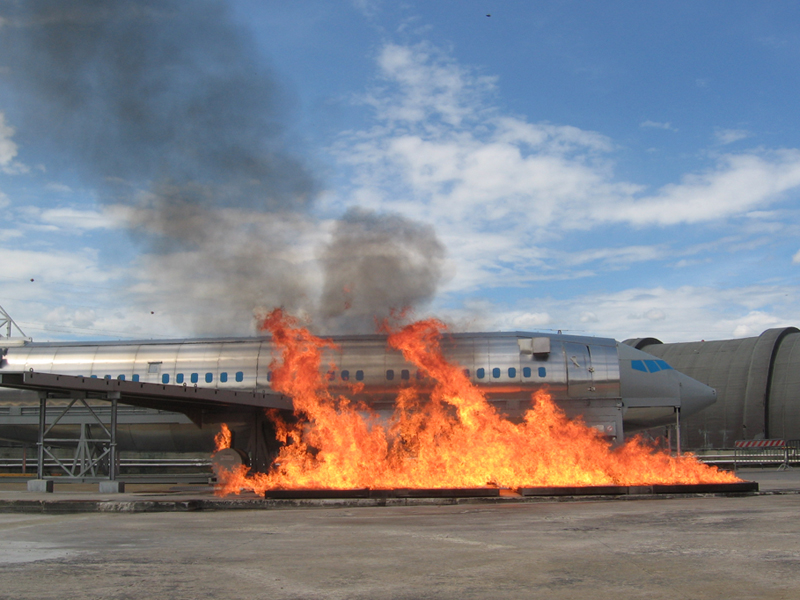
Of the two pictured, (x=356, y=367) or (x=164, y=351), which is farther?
(x=164, y=351)

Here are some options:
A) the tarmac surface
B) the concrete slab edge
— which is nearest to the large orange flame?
the concrete slab edge

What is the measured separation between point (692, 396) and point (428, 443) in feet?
36.1

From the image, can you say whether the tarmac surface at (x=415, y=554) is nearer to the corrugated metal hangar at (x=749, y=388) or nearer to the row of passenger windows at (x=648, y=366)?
the row of passenger windows at (x=648, y=366)

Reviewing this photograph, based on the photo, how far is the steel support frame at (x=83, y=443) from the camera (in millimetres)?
23297

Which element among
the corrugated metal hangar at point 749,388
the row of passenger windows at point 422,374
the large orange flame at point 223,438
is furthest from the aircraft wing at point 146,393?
the corrugated metal hangar at point 749,388

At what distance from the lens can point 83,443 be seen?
1069 inches

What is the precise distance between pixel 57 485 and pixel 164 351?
7.09 meters

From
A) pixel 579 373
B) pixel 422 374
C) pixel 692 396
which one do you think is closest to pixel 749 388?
pixel 692 396

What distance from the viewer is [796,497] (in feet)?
66.0

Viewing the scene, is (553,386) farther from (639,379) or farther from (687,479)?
(687,479)

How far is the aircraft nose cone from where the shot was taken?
90.0 ft

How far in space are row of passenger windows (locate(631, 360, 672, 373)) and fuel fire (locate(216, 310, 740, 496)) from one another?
320 cm

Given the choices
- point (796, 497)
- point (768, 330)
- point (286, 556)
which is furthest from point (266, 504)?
point (768, 330)

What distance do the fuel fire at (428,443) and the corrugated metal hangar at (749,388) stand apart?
120ft
